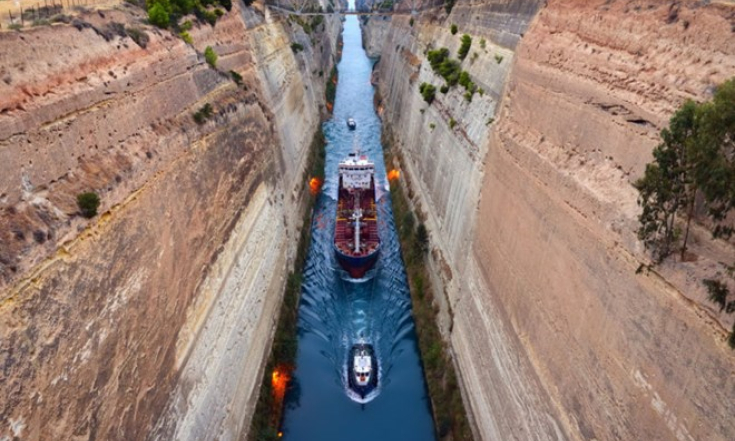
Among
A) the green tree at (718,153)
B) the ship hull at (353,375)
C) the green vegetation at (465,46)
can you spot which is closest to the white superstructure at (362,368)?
the ship hull at (353,375)

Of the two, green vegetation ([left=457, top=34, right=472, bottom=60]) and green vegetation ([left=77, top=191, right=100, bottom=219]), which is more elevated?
green vegetation ([left=77, top=191, right=100, bottom=219])

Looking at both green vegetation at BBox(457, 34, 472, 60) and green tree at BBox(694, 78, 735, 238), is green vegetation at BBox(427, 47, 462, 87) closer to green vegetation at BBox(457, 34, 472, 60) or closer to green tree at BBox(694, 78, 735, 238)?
green vegetation at BBox(457, 34, 472, 60)

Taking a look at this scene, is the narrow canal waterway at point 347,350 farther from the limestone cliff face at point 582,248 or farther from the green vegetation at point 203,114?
the green vegetation at point 203,114

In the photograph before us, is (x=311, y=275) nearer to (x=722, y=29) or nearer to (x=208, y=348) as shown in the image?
(x=208, y=348)

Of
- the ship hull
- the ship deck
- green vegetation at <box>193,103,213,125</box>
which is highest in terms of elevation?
green vegetation at <box>193,103,213,125</box>

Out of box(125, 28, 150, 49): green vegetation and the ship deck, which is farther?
the ship deck

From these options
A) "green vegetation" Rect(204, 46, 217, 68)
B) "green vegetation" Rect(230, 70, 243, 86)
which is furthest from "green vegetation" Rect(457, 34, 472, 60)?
"green vegetation" Rect(204, 46, 217, 68)
